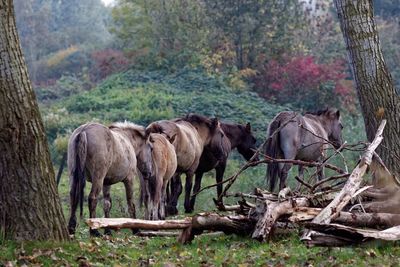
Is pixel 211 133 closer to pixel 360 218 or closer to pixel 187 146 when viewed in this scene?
pixel 187 146

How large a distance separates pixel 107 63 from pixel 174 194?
24086mm

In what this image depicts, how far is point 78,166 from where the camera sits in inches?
420

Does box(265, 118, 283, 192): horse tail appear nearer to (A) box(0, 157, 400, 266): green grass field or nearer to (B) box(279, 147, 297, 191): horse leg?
(B) box(279, 147, 297, 191): horse leg

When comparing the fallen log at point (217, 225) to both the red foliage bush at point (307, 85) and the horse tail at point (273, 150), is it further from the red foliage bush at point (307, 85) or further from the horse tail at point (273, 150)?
the red foliage bush at point (307, 85)

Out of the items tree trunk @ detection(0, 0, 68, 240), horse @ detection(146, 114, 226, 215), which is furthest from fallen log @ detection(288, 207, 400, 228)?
horse @ detection(146, 114, 226, 215)

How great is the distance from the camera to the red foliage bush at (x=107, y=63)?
1458 inches

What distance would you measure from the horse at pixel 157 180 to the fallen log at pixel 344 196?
13.8ft

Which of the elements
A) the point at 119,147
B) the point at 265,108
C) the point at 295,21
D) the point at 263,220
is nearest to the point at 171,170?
the point at 119,147

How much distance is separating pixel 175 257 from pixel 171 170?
17.5 feet

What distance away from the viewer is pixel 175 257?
8062 mm

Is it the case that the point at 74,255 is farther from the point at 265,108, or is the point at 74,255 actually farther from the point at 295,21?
the point at 295,21

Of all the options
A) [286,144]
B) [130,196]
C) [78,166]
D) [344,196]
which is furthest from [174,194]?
[344,196]

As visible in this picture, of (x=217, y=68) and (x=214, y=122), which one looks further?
(x=217, y=68)

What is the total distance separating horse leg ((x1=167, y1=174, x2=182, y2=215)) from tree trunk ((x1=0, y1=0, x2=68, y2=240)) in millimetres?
7124
